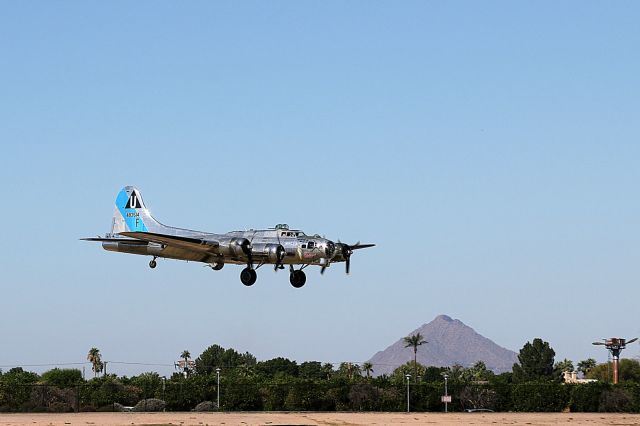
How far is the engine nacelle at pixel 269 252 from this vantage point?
79287 millimetres

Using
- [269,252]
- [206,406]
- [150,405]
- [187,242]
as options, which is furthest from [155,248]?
[206,406]

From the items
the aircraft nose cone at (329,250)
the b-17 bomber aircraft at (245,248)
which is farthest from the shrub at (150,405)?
the aircraft nose cone at (329,250)

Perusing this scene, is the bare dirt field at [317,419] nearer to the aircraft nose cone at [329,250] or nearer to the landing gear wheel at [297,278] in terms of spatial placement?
the landing gear wheel at [297,278]

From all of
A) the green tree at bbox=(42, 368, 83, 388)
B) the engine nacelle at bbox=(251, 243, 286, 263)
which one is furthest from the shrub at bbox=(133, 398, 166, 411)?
the green tree at bbox=(42, 368, 83, 388)

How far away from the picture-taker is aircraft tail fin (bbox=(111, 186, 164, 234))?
311ft

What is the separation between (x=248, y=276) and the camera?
83.2 metres

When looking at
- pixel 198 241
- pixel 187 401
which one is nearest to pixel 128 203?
pixel 198 241

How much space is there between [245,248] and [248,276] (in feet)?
11.3

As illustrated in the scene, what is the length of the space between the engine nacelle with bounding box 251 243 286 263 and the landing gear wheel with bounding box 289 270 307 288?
379 centimetres

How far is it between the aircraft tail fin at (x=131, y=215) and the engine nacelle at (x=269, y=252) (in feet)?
55.5

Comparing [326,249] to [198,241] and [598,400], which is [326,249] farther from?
[598,400]

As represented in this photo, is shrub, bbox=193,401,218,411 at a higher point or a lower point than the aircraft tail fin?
lower

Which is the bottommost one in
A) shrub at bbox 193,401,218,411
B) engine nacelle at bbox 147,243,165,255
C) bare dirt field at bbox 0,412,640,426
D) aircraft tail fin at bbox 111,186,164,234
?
bare dirt field at bbox 0,412,640,426

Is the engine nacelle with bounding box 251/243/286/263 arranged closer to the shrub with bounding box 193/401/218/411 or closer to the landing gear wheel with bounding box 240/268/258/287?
the landing gear wheel with bounding box 240/268/258/287
